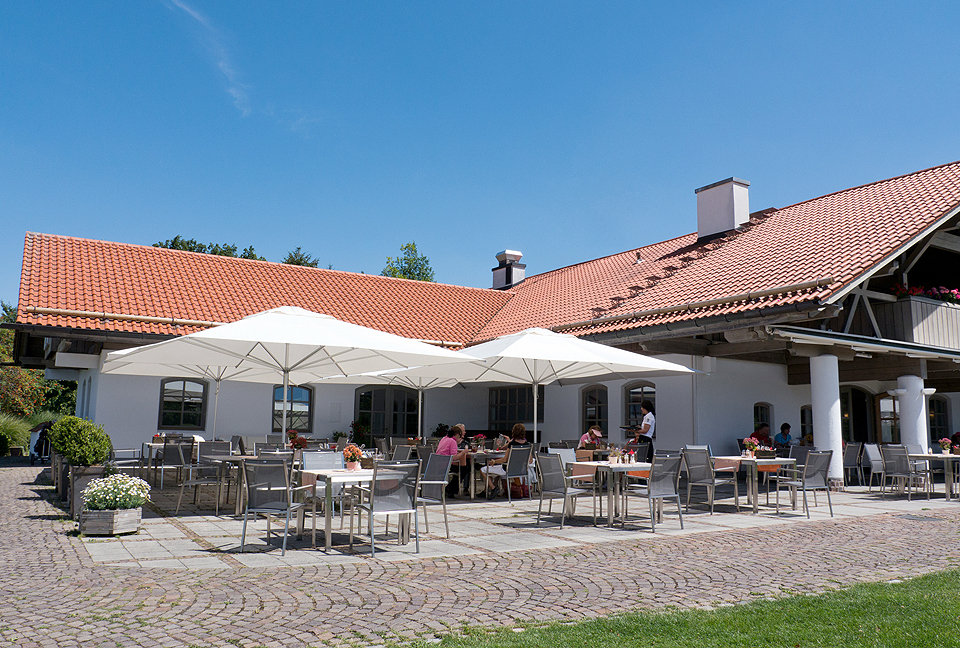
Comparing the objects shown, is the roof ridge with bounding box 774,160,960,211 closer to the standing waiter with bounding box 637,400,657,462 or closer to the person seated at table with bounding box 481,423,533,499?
the standing waiter with bounding box 637,400,657,462

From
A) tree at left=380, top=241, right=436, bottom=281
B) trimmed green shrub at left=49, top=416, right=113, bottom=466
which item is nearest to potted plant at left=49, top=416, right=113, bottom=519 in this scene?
trimmed green shrub at left=49, top=416, right=113, bottom=466

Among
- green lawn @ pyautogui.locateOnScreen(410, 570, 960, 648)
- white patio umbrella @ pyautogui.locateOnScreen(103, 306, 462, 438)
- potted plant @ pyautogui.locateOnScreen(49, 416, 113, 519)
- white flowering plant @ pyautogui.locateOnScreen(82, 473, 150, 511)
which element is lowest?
green lawn @ pyautogui.locateOnScreen(410, 570, 960, 648)

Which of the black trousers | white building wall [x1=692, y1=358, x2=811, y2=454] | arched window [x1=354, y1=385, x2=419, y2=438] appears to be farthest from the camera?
arched window [x1=354, y1=385, x2=419, y2=438]

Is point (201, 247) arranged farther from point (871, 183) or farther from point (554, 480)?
point (554, 480)

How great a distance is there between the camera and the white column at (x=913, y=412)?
14875 millimetres

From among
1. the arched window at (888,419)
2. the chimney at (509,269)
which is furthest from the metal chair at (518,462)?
the chimney at (509,269)

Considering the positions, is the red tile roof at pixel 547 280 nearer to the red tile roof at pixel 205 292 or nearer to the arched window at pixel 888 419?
the red tile roof at pixel 205 292

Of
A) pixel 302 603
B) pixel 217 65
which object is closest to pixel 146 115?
pixel 217 65

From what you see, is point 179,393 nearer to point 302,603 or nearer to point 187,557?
point 187,557

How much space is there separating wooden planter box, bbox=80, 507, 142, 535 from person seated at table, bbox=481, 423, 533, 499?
5528 millimetres

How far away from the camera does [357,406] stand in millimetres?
18266

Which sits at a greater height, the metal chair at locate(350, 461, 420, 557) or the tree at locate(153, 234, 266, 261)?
the tree at locate(153, 234, 266, 261)

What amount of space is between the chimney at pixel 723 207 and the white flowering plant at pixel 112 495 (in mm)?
15149

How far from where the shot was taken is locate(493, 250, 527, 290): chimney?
85.6 ft
